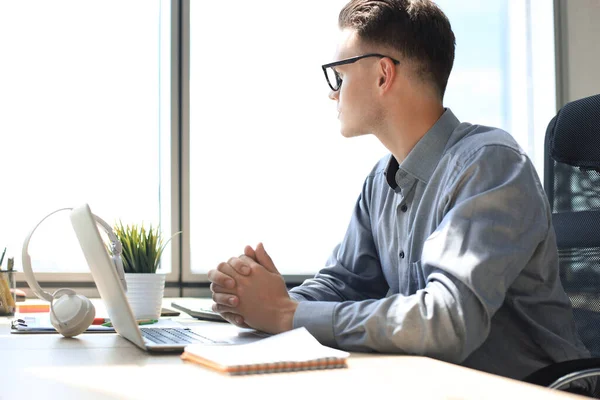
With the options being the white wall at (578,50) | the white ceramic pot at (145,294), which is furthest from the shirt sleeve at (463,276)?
the white wall at (578,50)

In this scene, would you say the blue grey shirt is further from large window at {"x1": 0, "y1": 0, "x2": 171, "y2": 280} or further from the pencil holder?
large window at {"x1": 0, "y1": 0, "x2": 171, "y2": 280}

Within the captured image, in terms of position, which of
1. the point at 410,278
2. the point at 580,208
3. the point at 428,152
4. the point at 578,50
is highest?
the point at 578,50

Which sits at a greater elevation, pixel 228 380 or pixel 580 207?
pixel 580 207

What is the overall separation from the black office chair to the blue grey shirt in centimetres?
9

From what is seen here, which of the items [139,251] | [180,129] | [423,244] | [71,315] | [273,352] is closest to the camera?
[273,352]

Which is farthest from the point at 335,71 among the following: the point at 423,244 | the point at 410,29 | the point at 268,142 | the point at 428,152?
the point at 268,142

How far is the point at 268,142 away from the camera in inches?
122

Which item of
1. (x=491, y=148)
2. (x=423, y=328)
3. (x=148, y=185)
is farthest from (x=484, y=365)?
(x=148, y=185)

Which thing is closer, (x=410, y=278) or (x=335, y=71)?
(x=410, y=278)

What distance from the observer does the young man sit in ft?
4.14

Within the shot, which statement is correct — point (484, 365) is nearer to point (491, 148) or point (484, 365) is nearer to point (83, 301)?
point (491, 148)

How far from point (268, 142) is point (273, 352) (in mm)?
2087

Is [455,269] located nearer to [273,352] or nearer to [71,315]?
[273,352]

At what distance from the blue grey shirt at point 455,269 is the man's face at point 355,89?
0.12 metres
